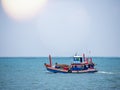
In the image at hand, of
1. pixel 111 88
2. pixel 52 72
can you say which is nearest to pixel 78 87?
pixel 111 88

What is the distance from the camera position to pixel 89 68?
278ft

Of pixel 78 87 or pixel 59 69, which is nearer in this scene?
pixel 78 87

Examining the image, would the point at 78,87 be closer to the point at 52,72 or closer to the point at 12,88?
the point at 12,88

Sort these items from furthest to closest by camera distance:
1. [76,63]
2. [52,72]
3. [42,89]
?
1. [52,72]
2. [76,63]
3. [42,89]

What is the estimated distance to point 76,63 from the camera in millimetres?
82000

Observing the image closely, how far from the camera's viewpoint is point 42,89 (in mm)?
56000

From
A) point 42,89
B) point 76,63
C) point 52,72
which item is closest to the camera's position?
point 42,89

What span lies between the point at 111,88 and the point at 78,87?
19.2ft

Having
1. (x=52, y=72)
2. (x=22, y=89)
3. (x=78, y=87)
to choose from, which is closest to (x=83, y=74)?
(x=52, y=72)

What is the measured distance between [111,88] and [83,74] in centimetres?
2606

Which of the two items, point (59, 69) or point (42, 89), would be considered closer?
point (42, 89)

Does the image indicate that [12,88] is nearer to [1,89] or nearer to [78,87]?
[1,89]

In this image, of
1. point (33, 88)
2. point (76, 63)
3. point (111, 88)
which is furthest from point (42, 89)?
point (76, 63)

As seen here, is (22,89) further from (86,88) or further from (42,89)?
(86,88)
